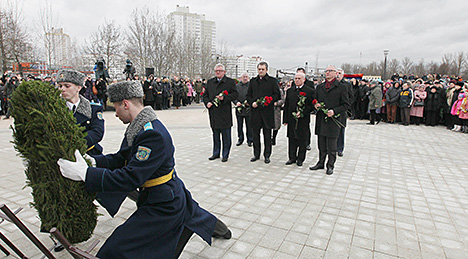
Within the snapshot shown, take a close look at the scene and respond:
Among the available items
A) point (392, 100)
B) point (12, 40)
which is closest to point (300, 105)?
point (392, 100)

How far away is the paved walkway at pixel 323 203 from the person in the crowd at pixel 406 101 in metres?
5.10

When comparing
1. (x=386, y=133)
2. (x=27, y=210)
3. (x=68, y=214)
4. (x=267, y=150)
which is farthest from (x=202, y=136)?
(x=68, y=214)

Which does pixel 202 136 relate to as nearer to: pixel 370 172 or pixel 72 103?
pixel 370 172

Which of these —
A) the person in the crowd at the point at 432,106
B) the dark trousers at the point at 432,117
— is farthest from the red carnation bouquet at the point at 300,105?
the dark trousers at the point at 432,117

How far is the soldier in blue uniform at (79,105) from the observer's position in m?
3.37

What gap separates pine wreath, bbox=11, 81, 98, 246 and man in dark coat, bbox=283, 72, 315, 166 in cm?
481

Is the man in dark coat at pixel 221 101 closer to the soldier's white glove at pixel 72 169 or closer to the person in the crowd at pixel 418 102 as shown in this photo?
the soldier's white glove at pixel 72 169

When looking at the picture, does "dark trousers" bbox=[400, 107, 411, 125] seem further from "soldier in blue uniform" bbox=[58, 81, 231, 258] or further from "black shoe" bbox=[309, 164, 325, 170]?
"soldier in blue uniform" bbox=[58, 81, 231, 258]

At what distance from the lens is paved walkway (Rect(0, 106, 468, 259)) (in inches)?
130

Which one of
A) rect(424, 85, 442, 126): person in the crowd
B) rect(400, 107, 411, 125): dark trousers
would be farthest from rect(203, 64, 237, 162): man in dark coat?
rect(424, 85, 442, 126): person in the crowd

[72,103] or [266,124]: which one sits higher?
[72,103]

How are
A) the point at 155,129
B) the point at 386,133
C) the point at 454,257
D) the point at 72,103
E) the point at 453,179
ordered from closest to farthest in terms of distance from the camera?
the point at 155,129 → the point at 454,257 → the point at 72,103 → the point at 453,179 → the point at 386,133

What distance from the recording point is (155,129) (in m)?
2.33

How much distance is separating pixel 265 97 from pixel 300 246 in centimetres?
383
